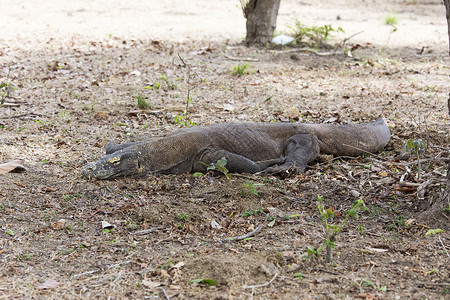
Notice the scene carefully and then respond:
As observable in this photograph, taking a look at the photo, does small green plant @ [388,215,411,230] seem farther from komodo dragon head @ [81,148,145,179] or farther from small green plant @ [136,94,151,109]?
small green plant @ [136,94,151,109]

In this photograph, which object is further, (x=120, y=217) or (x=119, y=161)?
(x=119, y=161)

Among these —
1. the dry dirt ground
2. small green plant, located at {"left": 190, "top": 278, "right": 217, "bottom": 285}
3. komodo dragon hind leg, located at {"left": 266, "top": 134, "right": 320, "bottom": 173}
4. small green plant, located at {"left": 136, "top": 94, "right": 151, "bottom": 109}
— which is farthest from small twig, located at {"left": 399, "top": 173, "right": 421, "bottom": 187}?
small green plant, located at {"left": 136, "top": 94, "right": 151, "bottom": 109}

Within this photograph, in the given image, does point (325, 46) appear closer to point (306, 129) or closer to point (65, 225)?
point (306, 129)

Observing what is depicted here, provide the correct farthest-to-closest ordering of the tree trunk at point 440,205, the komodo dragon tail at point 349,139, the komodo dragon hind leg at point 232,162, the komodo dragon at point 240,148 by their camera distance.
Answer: the komodo dragon tail at point 349,139
the komodo dragon hind leg at point 232,162
the komodo dragon at point 240,148
the tree trunk at point 440,205

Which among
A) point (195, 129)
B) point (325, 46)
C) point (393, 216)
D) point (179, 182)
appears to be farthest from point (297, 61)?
point (393, 216)

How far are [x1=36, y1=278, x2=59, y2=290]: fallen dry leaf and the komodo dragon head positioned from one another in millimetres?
1531

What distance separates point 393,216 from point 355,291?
1.00m

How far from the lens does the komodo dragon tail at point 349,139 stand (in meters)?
4.61

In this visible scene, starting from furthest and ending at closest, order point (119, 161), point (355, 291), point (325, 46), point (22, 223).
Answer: point (325, 46)
point (119, 161)
point (22, 223)
point (355, 291)

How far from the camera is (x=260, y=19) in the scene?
868 cm

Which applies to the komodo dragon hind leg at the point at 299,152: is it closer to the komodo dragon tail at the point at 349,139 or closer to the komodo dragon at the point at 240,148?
the komodo dragon at the point at 240,148

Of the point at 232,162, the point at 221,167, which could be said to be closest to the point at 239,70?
the point at 232,162

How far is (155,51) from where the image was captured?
27.6 ft

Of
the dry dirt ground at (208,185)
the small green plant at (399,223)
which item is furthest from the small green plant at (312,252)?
the small green plant at (399,223)
